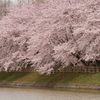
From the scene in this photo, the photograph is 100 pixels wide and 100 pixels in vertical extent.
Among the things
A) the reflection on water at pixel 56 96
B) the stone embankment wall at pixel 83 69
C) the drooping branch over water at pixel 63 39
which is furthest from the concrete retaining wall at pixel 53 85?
the reflection on water at pixel 56 96

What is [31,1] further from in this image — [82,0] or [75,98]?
[75,98]

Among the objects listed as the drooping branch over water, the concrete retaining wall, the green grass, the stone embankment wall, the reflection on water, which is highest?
the drooping branch over water

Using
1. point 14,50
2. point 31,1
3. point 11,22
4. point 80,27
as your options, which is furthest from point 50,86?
point 31,1

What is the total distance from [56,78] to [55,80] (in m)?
0.45

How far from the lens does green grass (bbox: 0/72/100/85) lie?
90.5 ft

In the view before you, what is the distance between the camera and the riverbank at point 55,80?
88.8 ft

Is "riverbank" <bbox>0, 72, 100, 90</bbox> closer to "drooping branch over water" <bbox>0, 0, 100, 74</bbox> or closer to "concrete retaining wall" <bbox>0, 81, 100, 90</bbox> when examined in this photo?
"concrete retaining wall" <bbox>0, 81, 100, 90</bbox>

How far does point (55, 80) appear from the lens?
31109 millimetres

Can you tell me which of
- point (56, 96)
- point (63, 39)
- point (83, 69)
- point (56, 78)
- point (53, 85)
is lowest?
point (53, 85)

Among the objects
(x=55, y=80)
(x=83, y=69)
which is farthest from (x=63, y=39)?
(x=55, y=80)

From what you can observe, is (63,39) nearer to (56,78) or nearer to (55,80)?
(56,78)

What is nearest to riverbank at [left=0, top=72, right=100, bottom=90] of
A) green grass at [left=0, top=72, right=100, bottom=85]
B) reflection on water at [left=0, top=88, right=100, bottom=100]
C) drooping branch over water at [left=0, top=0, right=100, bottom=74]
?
green grass at [left=0, top=72, right=100, bottom=85]

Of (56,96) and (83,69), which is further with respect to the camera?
(83,69)

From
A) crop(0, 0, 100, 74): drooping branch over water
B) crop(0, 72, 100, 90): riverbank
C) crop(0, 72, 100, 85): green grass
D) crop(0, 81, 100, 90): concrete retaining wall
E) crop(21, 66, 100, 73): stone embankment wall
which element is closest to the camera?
crop(0, 81, 100, 90): concrete retaining wall
